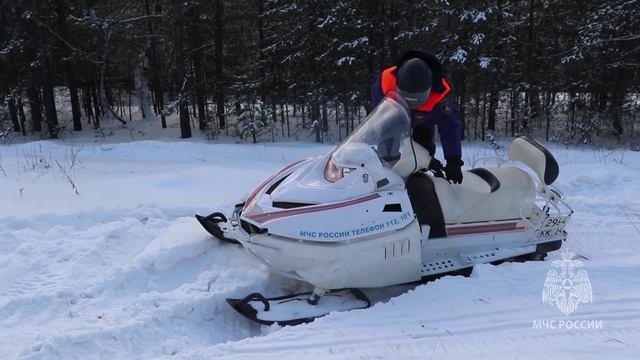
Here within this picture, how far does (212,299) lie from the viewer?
3447 mm

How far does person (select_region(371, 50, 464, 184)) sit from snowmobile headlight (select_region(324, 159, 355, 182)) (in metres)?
0.76

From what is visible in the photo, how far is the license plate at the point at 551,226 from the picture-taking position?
399 cm

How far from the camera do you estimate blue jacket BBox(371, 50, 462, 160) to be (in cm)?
387

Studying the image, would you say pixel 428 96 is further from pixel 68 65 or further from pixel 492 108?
pixel 68 65

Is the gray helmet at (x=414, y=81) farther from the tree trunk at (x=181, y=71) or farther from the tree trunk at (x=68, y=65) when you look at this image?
the tree trunk at (x=68, y=65)

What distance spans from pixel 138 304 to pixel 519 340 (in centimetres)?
248

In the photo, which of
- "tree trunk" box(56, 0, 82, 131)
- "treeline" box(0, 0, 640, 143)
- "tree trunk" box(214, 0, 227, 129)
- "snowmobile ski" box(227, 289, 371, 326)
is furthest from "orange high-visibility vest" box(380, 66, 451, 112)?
"tree trunk" box(56, 0, 82, 131)

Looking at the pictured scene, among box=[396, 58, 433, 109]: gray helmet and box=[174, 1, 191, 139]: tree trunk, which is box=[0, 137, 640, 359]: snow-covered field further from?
box=[174, 1, 191, 139]: tree trunk

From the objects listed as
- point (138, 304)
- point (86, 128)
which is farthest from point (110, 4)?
point (138, 304)

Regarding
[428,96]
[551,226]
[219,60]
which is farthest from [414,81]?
[219,60]

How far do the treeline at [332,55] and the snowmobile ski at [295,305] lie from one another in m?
11.7

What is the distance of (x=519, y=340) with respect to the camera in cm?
279

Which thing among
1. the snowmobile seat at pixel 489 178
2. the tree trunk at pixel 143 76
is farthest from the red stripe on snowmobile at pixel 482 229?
the tree trunk at pixel 143 76

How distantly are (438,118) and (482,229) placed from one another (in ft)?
3.24
